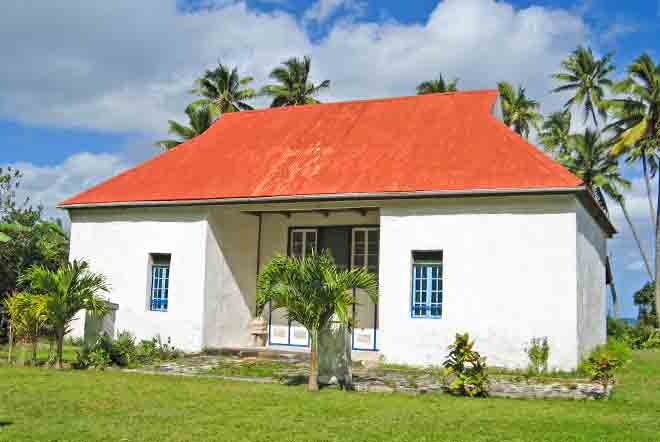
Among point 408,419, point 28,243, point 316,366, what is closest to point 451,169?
point 316,366

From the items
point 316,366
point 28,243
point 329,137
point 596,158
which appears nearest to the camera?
point 316,366

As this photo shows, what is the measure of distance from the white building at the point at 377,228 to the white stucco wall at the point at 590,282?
0.21 ft

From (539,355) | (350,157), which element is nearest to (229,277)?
(350,157)

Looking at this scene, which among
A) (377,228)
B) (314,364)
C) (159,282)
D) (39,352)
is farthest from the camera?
(159,282)

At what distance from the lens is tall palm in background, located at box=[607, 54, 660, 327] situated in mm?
30078

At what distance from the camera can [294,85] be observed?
35.5 meters

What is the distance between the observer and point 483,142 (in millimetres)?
15922

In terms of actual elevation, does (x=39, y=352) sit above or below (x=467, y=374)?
below

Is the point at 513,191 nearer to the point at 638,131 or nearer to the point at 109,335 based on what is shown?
the point at 109,335

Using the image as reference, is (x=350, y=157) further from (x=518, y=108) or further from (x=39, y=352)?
(x=518, y=108)

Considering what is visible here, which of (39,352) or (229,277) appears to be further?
(229,277)

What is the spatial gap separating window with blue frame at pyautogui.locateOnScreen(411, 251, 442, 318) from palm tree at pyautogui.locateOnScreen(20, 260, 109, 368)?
6393mm

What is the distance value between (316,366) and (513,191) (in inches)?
208

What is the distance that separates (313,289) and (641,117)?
24.4 m
